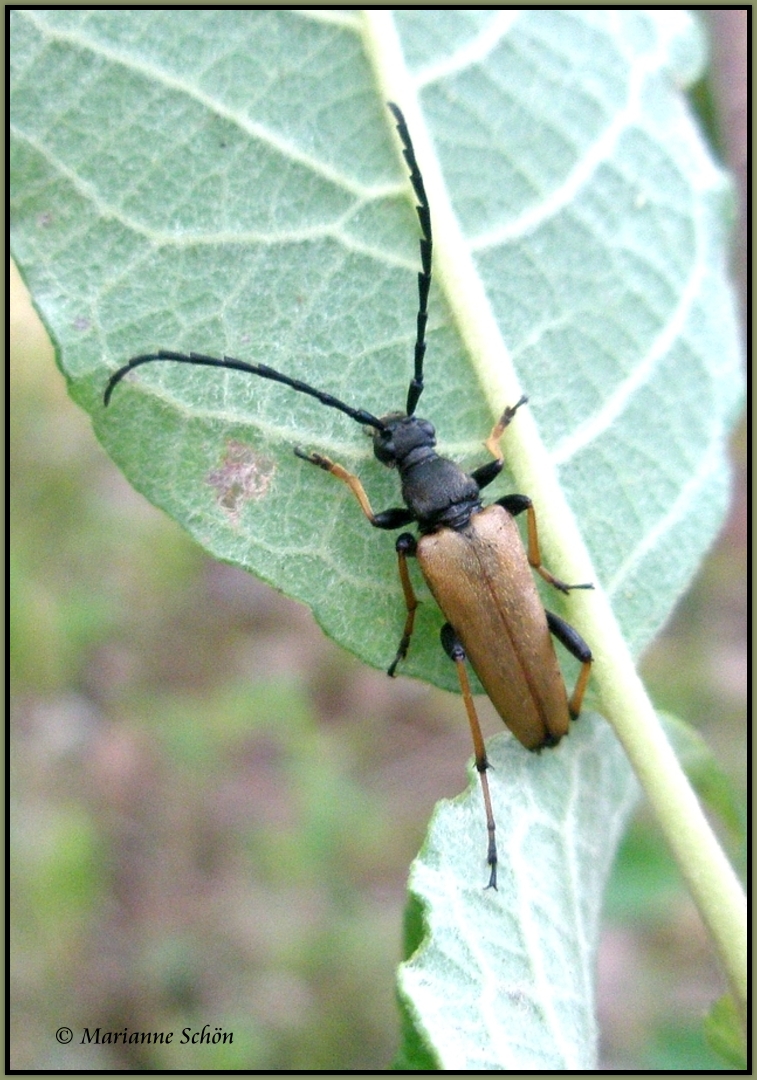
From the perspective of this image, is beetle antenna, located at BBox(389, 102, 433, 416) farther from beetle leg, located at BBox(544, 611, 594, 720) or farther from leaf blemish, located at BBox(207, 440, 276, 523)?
beetle leg, located at BBox(544, 611, 594, 720)

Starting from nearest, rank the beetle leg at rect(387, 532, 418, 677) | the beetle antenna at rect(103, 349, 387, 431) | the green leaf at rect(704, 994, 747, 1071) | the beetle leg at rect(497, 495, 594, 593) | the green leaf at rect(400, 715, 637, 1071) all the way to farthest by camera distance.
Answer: the green leaf at rect(400, 715, 637, 1071) < the green leaf at rect(704, 994, 747, 1071) < the beetle antenna at rect(103, 349, 387, 431) < the beetle leg at rect(387, 532, 418, 677) < the beetle leg at rect(497, 495, 594, 593)

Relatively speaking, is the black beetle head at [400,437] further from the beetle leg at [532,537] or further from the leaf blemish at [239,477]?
the leaf blemish at [239,477]

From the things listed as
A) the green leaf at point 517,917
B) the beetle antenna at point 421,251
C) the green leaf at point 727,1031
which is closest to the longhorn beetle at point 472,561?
the beetle antenna at point 421,251

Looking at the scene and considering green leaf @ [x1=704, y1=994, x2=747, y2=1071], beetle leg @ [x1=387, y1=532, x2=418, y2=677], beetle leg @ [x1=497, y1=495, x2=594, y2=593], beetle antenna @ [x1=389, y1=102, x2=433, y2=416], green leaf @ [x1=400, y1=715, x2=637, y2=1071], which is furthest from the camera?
beetle leg @ [x1=497, y1=495, x2=594, y2=593]

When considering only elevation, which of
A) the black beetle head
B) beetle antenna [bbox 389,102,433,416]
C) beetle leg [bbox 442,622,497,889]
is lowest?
beetle leg [bbox 442,622,497,889]

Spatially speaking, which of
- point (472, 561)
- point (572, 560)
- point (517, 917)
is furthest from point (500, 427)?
point (517, 917)

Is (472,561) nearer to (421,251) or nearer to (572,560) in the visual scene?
(572,560)

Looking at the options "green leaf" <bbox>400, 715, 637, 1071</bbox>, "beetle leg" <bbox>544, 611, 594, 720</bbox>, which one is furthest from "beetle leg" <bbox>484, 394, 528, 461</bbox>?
"green leaf" <bbox>400, 715, 637, 1071</bbox>
